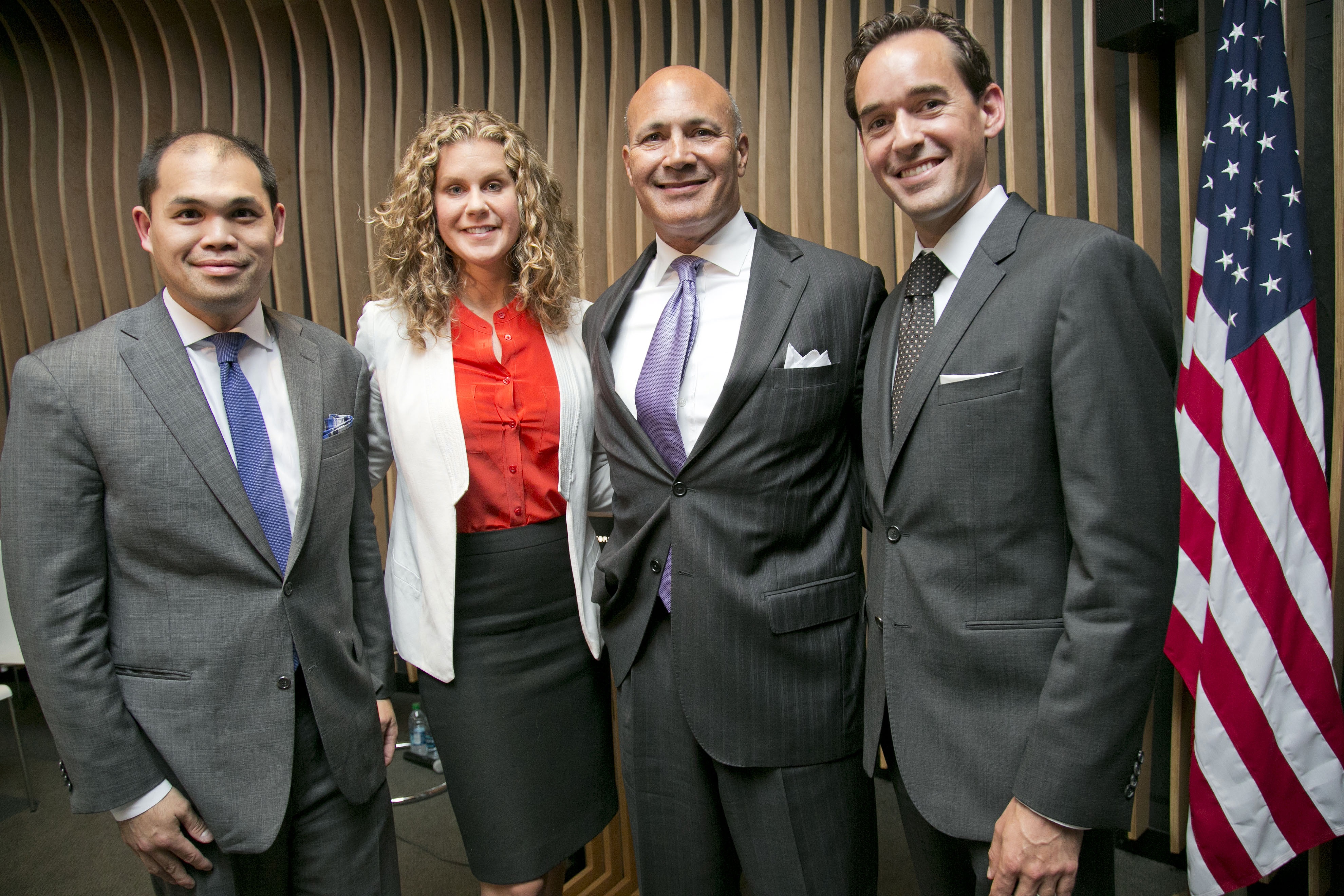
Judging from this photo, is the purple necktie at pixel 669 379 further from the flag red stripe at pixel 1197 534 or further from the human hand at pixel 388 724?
the flag red stripe at pixel 1197 534

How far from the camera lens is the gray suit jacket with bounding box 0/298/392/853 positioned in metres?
1.46

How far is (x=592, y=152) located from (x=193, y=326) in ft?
7.23

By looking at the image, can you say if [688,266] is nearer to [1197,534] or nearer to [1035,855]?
[1035,855]

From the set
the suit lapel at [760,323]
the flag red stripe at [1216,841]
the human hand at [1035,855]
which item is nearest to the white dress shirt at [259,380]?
the suit lapel at [760,323]

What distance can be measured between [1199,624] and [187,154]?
2.88 metres

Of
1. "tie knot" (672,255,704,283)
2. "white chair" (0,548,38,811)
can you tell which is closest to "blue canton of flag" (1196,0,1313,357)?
"tie knot" (672,255,704,283)

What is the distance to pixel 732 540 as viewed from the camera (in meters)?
1.64

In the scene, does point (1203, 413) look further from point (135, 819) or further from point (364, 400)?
point (135, 819)

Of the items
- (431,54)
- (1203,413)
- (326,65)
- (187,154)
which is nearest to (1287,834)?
(1203,413)

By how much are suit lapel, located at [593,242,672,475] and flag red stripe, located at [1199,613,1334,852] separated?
1804 mm

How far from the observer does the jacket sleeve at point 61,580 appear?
4.78 feet

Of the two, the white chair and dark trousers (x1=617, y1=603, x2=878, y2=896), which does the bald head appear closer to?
dark trousers (x1=617, y1=603, x2=878, y2=896)

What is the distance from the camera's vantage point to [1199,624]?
8.13 feet

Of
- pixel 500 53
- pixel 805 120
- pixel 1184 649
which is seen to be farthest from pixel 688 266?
pixel 500 53
